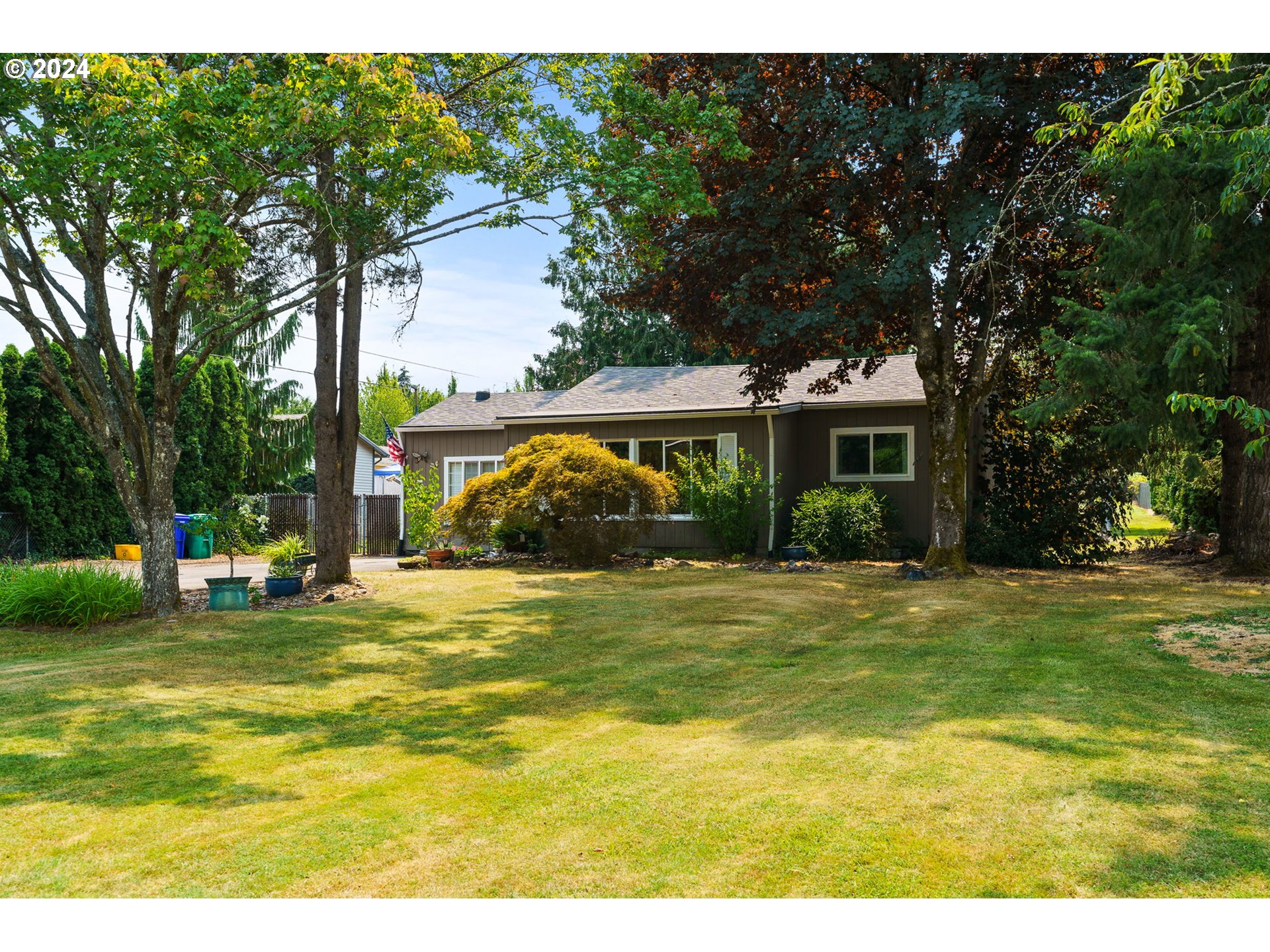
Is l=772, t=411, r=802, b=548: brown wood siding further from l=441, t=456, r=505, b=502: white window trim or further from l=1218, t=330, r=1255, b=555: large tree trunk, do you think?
l=441, t=456, r=505, b=502: white window trim

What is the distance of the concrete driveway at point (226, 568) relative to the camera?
17.0m

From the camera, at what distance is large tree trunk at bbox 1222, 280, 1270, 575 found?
540 inches

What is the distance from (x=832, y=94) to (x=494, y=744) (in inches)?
426

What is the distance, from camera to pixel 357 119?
8.88 m

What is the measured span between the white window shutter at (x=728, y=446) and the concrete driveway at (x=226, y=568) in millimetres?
7178

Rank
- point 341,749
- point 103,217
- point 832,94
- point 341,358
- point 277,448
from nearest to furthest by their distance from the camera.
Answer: point 341,749 < point 103,217 < point 832,94 < point 341,358 < point 277,448

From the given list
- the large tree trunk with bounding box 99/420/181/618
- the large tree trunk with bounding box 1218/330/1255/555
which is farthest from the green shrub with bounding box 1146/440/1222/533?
the large tree trunk with bounding box 99/420/181/618

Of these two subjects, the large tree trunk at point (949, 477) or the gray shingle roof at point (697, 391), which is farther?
the gray shingle roof at point (697, 391)

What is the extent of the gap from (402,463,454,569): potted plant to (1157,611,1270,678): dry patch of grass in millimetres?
13002

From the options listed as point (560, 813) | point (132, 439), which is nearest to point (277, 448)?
point (132, 439)

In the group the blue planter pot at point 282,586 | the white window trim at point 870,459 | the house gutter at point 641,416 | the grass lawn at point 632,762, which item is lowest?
the grass lawn at point 632,762

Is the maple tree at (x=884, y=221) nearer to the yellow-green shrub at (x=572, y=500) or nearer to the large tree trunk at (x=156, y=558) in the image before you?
the yellow-green shrub at (x=572, y=500)

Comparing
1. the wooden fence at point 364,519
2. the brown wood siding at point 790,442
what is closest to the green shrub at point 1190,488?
the brown wood siding at point 790,442

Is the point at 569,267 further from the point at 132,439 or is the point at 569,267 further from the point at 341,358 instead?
the point at 132,439
